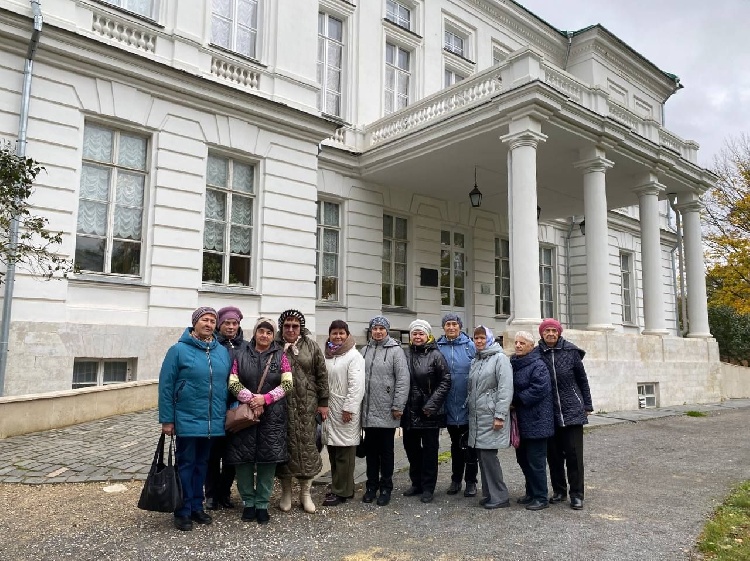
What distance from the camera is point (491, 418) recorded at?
5.09 m

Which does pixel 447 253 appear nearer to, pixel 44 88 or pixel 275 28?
pixel 275 28

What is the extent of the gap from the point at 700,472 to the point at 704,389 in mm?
8876

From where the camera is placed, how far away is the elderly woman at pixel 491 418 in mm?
5039

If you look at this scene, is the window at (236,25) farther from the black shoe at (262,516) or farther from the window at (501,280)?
the black shoe at (262,516)

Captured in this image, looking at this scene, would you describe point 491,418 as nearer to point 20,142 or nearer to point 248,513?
point 248,513

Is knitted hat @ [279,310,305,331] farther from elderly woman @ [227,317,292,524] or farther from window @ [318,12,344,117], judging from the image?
window @ [318,12,344,117]

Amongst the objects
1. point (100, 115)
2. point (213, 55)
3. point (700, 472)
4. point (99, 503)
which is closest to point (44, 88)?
point (100, 115)

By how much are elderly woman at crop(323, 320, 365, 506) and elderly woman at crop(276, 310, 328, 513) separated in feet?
0.54

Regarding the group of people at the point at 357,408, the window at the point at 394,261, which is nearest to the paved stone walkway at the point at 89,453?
the group of people at the point at 357,408

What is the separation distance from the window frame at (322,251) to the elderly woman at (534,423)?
9193mm

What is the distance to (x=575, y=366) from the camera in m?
5.32

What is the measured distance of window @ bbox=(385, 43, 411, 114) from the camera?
644 inches

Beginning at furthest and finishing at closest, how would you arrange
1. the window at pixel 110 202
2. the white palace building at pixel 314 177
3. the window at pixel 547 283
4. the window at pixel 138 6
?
the window at pixel 547 283 < the window at pixel 138 6 < the window at pixel 110 202 < the white palace building at pixel 314 177

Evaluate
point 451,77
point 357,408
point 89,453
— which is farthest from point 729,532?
point 451,77
